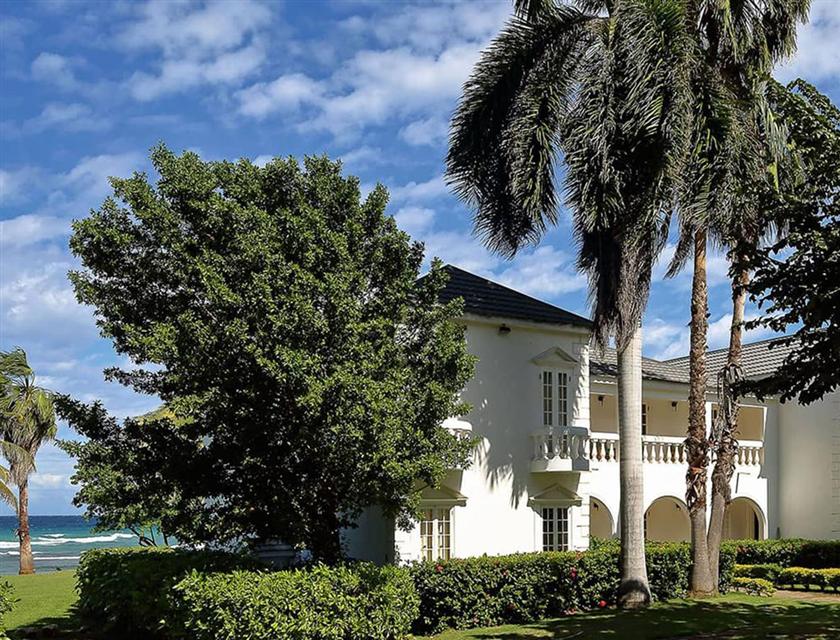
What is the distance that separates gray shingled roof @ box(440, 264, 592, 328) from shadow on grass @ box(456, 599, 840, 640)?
7321mm

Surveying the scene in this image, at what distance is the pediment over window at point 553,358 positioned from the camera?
2416cm

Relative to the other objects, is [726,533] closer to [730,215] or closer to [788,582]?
[788,582]

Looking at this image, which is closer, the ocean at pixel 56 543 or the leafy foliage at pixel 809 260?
the leafy foliage at pixel 809 260

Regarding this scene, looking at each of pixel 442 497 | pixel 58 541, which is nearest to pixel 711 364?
pixel 442 497

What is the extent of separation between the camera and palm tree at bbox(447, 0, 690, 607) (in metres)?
19.5

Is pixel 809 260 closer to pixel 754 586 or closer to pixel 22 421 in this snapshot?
pixel 754 586

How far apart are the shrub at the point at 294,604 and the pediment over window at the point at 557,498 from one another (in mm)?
7319

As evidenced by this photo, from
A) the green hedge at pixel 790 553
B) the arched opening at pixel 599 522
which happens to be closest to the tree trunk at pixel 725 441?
the green hedge at pixel 790 553

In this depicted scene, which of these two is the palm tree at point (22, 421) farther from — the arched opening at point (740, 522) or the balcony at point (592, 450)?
the arched opening at point (740, 522)

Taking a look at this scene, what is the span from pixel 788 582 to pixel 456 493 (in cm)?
1115

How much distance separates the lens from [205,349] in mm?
15055

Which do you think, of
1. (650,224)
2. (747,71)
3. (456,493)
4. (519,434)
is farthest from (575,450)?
(747,71)

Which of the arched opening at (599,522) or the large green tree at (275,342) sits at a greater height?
the large green tree at (275,342)

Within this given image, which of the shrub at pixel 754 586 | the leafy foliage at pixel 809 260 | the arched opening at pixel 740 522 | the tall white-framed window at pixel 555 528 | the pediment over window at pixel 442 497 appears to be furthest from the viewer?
the arched opening at pixel 740 522
